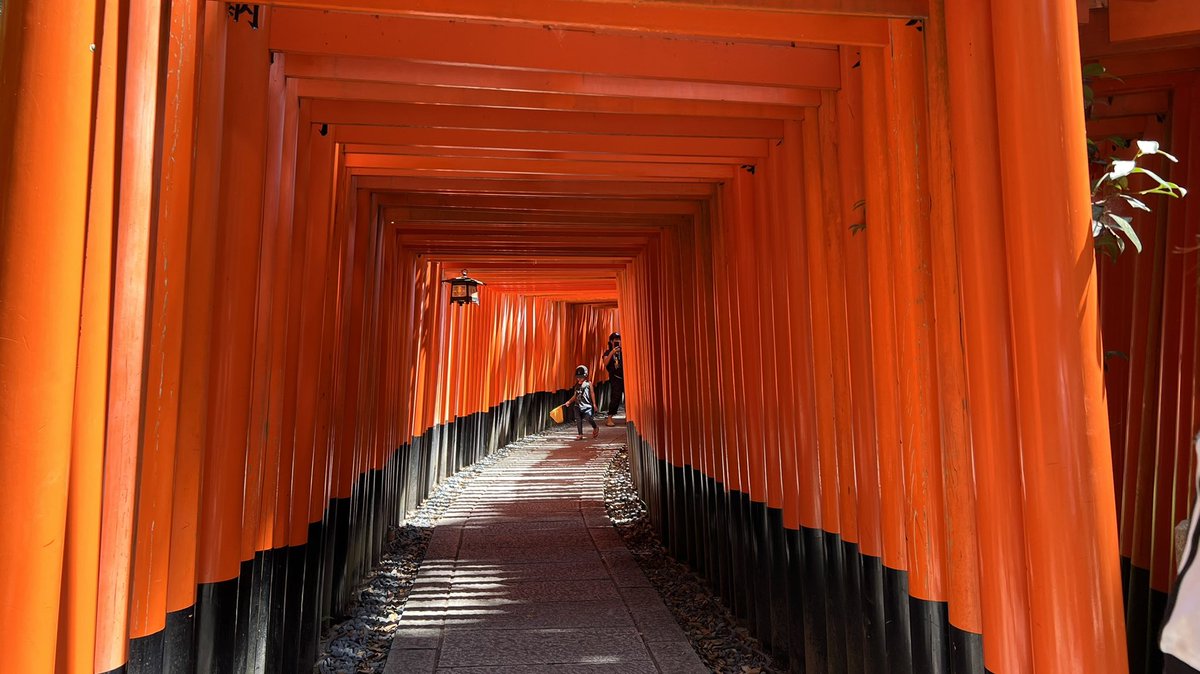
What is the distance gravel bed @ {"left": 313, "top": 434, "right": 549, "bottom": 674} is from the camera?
4.73 m

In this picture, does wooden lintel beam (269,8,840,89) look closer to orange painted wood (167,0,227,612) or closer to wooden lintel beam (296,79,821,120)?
wooden lintel beam (296,79,821,120)

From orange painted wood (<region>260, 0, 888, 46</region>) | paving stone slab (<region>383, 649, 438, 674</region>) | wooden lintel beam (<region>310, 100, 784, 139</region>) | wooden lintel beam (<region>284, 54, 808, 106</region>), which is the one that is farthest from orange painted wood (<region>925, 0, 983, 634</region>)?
paving stone slab (<region>383, 649, 438, 674</region>)

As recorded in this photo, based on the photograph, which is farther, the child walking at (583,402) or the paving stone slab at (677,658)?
the child walking at (583,402)

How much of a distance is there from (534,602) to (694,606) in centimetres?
129

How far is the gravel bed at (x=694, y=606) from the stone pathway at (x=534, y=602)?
0.18 m

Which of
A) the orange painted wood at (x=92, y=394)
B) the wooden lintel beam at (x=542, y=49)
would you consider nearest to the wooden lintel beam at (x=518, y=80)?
the wooden lintel beam at (x=542, y=49)

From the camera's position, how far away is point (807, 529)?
13.8 ft

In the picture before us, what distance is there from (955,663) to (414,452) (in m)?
7.57

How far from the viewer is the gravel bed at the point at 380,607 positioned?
4.73m

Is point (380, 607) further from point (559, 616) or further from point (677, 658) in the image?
point (677, 658)

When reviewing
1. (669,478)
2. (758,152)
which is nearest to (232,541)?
(758,152)

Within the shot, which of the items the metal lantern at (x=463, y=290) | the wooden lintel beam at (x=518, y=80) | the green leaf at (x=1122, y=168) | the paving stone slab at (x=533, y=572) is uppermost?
the wooden lintel beam at (x=518, y=80)

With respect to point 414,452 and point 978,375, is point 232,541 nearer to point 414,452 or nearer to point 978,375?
point 978,375

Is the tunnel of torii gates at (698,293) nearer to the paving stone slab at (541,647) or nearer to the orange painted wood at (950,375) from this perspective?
the orange painted wood at (950,375)
